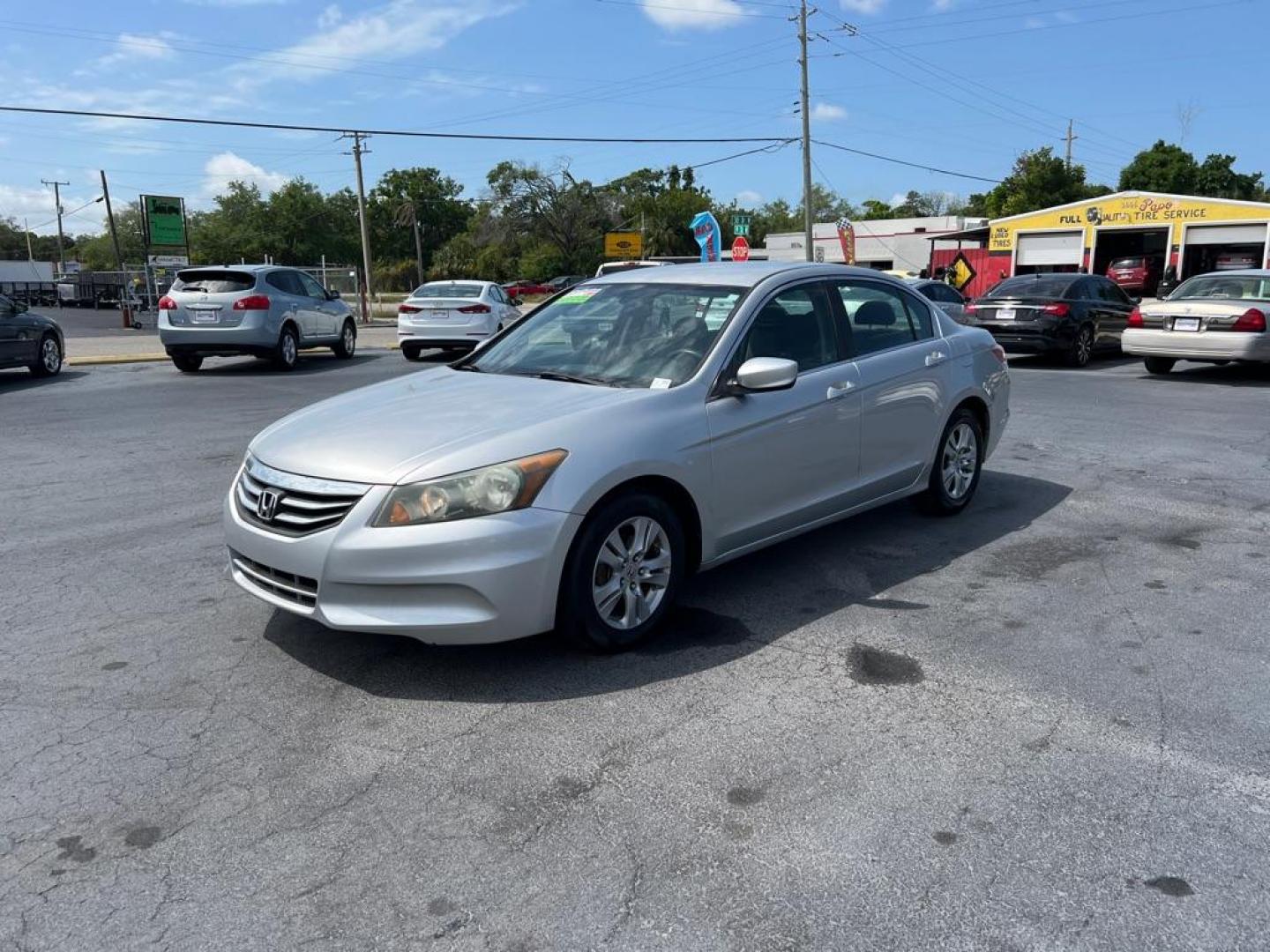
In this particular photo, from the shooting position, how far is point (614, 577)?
432 cm

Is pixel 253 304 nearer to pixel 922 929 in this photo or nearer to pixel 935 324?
pixel 935 324

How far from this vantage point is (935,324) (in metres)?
6.50

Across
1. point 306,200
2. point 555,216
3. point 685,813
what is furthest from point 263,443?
point 306,200

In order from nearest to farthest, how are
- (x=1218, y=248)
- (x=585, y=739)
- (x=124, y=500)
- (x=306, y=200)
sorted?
(x=585, y=739), (x=124, y=500), (x=1218, y=248), (x=306, y=200)

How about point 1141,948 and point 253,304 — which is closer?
point 1141,948

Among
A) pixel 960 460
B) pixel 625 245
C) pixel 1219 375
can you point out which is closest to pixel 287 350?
pixel 960 460

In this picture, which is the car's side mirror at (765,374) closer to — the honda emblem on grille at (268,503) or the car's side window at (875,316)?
the car's side window at (875,316)

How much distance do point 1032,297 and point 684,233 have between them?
6351 cm

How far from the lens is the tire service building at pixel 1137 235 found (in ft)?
129

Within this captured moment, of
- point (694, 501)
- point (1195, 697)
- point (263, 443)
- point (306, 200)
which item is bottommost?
point (1195, 697)

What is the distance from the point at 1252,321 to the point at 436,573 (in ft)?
45.1

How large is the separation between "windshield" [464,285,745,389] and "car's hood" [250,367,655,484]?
0.69ft

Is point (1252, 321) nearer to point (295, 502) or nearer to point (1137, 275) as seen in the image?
point (295, 502)

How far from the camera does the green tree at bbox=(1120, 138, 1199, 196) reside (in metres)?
66.9
